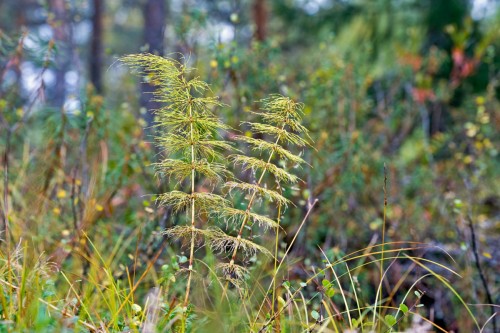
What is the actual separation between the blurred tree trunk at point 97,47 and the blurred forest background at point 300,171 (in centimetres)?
418

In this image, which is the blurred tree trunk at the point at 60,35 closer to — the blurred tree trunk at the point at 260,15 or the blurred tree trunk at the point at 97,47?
the blurred tree trunk at the point at 97,47

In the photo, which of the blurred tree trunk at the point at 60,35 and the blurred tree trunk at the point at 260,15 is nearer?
the blurred tree trunk at the point at 60,35

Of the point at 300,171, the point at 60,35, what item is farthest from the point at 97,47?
the point at 300,171

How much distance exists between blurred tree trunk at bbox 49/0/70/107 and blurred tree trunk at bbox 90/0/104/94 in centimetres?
55

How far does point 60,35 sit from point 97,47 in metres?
4.83

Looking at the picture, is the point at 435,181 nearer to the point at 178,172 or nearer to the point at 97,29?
the point at 178,172

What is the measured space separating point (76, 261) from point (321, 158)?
7.47 feet

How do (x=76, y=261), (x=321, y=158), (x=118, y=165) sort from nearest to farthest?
1. (x=76, y=261)
2. (x=118, y=165)
3. (x=321, y=158)

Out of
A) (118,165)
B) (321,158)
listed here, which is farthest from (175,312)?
(321,158)

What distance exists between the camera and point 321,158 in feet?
15.6

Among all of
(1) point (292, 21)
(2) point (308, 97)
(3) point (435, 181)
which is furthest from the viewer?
(1) point (292, 21)

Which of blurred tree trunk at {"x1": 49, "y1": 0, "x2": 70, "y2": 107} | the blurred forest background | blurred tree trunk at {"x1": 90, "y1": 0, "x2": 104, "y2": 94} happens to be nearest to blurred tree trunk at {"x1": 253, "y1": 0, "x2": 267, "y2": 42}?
the blurred forest background

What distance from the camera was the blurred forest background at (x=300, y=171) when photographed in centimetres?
364

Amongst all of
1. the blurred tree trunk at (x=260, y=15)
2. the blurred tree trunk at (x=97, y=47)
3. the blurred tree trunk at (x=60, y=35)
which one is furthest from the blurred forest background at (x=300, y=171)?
the blurred tree trunk at (x=97, y=47)
